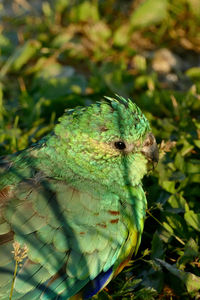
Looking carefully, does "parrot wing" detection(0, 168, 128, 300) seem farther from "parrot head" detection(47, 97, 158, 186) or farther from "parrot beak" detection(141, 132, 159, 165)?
"parrot beak" detection(141, 132, 159, 165)

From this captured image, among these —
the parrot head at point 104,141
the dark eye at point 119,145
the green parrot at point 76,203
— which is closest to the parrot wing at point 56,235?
the green parrot at point 76,203

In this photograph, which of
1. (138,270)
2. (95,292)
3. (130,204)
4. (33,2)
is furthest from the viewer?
(33,2)

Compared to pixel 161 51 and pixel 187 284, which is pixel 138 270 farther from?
pixel 161 51

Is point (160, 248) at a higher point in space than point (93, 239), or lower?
lower

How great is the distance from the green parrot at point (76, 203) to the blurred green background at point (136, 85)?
0.63ft

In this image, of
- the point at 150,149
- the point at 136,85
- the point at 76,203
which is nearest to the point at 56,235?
the point at 76,203

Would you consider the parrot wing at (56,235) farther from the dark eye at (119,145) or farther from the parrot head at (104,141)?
the dark eye at (119,145)

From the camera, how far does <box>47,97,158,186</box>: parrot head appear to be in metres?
2.27

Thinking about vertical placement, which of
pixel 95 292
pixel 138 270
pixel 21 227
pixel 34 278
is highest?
pixel 21 227

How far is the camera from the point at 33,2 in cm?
479

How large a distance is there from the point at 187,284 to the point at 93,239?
0.55 m

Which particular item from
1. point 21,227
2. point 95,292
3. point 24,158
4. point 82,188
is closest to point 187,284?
point 95,292

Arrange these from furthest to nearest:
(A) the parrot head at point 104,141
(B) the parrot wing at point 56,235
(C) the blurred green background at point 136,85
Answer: (C) the blurred green background at point 136,85 < (A) the parrot head at point 104,141 < (B) the parrot wing at point 56,235

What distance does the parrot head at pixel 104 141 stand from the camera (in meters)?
2.27
